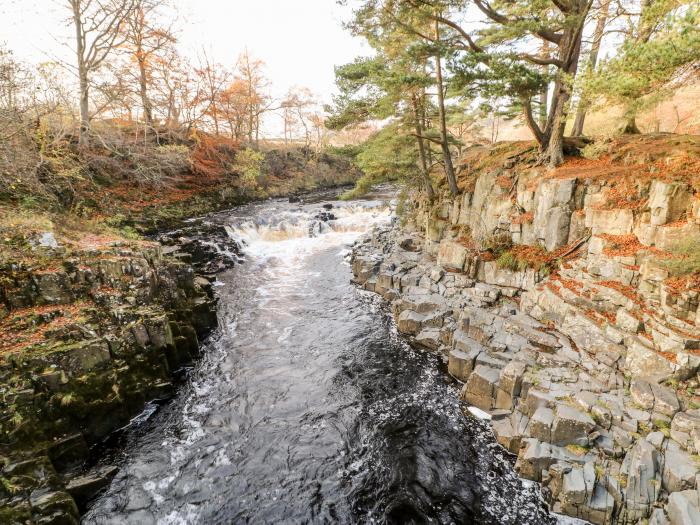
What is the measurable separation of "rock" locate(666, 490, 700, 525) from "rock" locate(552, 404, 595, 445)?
1253 mm

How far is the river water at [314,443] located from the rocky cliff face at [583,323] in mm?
863

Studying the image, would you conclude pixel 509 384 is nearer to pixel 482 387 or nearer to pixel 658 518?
pixel 482 387

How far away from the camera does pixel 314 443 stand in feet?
22.7

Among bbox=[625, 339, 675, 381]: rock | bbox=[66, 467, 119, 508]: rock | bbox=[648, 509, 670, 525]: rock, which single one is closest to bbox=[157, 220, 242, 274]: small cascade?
bbox=[66, 467, 119, 508]: rock

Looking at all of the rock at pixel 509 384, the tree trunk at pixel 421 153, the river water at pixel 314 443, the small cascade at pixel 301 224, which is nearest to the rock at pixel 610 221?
the rock at pixel 509 384

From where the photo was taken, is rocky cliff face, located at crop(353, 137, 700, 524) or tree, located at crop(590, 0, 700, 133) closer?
tree, located at crop(590, 0, 700, 133)

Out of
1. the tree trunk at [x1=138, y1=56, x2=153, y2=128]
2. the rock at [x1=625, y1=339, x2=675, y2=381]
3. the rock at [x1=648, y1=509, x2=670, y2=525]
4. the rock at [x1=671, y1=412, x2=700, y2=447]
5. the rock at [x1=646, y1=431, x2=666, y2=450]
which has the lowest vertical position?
the rock at [x1=648, y1=509, x2=670, y2=525]

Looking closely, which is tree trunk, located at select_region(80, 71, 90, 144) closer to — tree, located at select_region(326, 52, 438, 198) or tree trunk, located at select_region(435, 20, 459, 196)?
tree, located at select_region(326, 52, 438, 198)

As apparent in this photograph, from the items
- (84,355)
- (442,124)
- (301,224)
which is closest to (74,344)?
(84,355)

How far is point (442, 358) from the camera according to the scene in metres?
9.43

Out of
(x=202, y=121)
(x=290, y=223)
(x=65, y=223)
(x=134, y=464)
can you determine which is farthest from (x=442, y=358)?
(x=202, y=121)

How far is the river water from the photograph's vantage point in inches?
222

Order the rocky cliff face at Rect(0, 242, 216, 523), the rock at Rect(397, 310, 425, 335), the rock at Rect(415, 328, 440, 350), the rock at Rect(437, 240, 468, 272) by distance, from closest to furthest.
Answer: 1. the rocky cliff face at Rect(0, 242, 216, 523)
2. the rock at Rect(415, 328, 440, 350)
3. the rock at Rect(397, 310, 425, 335)
4. the rock at Rect(437, 240, 468, 272)

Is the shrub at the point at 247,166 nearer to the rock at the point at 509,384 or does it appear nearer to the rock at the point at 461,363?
the rock at the point at 461,363
